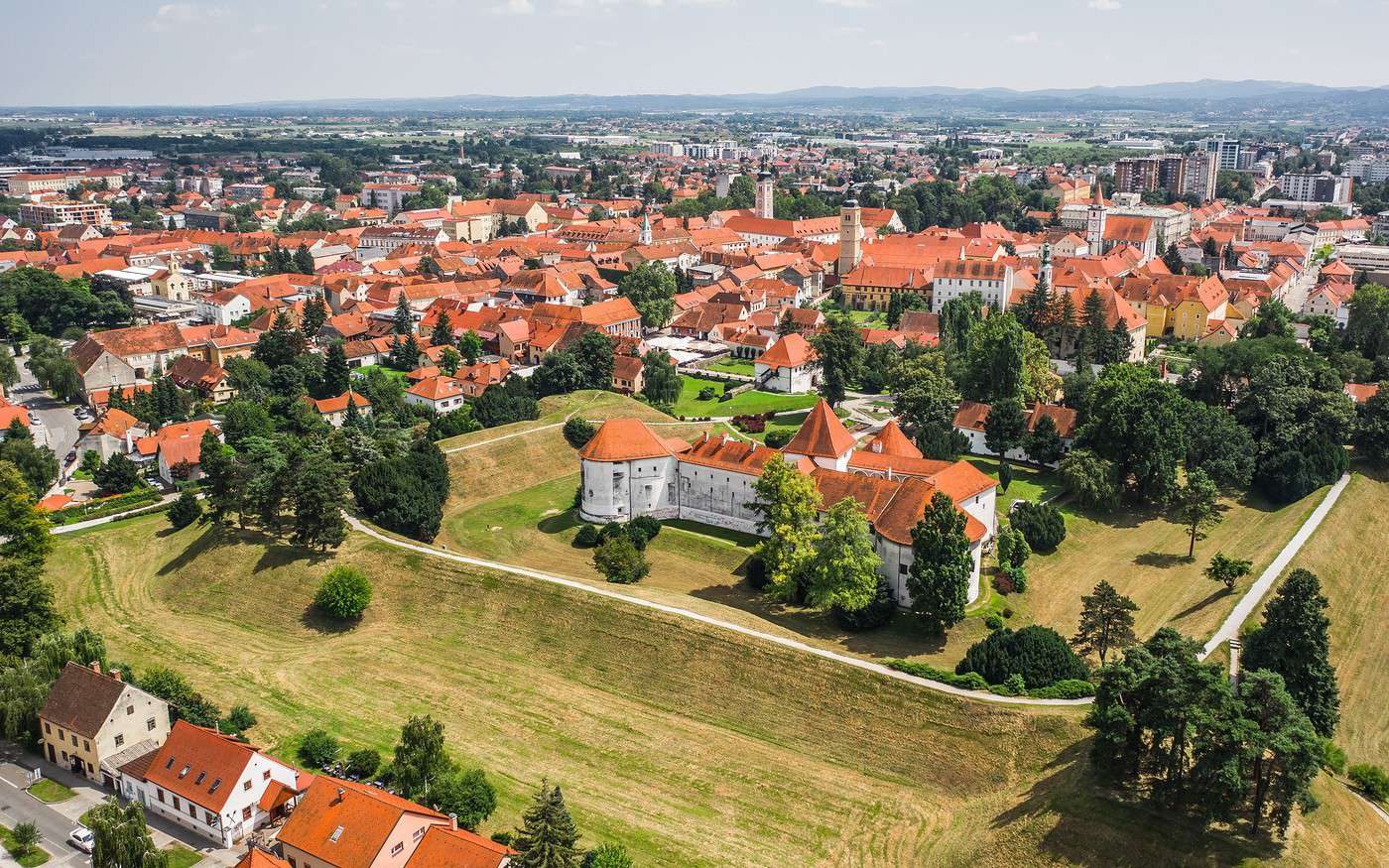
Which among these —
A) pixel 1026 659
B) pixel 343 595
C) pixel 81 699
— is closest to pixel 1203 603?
pixel 1026 659

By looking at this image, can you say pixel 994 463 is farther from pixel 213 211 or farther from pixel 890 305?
pixel 213 211

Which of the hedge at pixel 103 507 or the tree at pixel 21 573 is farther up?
the tree at pixel 21 573

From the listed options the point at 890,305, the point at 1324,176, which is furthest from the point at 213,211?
the point at 1324,176

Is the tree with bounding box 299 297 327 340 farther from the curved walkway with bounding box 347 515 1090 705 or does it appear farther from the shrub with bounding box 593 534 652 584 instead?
the shrub with bounding box 593 534 652 584

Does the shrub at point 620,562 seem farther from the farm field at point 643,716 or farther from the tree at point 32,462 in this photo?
the tree at point 32,462

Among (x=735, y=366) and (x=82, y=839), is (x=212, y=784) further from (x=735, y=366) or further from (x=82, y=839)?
(x=735, y=366)

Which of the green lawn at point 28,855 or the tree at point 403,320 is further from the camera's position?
the tree at point 403,320

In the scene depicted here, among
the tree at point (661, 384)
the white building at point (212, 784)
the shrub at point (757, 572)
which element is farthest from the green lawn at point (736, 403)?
the white building at point (212, 784)
